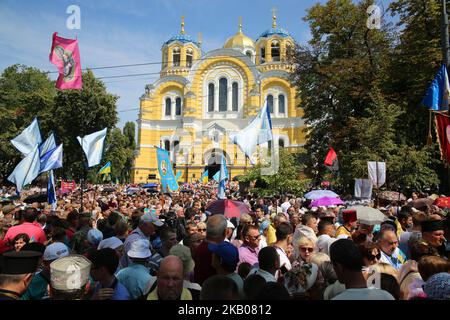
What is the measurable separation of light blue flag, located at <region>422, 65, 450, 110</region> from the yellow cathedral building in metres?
31.3

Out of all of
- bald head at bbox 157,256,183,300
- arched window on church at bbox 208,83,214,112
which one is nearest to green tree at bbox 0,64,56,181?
arched window on church at bbox 208,83,214,112

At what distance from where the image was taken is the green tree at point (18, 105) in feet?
98.4

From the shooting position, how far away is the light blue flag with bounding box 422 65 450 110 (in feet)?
27.4

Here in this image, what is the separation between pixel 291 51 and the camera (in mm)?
21062

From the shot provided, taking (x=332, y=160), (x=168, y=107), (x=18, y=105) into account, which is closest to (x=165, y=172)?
(x=332, y=160)

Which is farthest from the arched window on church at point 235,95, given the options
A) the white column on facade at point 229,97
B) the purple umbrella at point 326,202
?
the purple umbrella at point 326,202

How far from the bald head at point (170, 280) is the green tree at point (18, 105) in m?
31.8

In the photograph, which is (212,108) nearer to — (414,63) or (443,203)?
(414,63)

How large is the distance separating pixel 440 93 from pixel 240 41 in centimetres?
4733

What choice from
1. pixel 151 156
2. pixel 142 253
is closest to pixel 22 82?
pixel 151 156

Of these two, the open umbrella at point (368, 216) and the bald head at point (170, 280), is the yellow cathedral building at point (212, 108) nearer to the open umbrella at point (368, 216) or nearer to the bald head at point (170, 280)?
the open umbrella at point (368, 216)

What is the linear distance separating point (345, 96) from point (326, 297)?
17.8m

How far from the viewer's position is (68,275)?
8.76 ft
